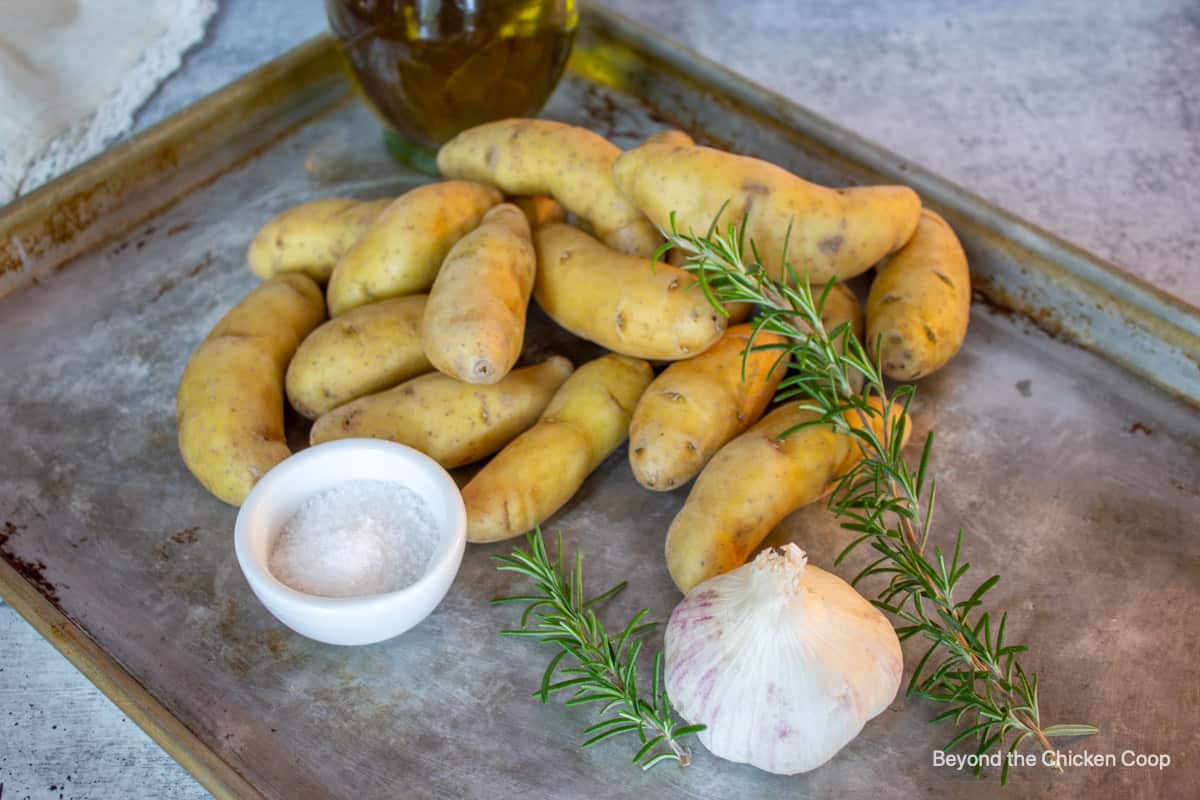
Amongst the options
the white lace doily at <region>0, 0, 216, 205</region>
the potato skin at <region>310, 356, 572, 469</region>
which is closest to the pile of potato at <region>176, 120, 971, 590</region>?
the potato skin at <region>310, 356, 572, 469</region>

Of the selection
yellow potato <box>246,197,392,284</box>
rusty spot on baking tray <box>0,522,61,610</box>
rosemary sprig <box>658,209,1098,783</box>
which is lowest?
rosemary sprig <box>658,209,1098,783</box>

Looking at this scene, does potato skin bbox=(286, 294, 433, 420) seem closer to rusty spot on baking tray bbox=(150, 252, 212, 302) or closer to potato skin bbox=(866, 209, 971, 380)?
rusty spot on baking tray bbox=(150, 252, 212, 302)

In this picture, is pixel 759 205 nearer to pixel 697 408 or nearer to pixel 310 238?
pixel 697 408

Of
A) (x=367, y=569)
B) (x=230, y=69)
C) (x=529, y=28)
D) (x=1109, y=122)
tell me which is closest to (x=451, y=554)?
(x=367, y=569)

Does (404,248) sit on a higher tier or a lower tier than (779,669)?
higher

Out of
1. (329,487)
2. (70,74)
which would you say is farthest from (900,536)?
(70,74)

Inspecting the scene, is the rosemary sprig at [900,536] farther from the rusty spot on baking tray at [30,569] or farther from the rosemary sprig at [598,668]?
the rusty spot on baking tray at [30,569]

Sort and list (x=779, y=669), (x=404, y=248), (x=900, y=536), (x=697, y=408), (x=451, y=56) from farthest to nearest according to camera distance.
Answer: (x=451, y=56) < (x=404, y=248) < (x=697, y=408) < (x=900, y=536) < (x=779, y=669)
